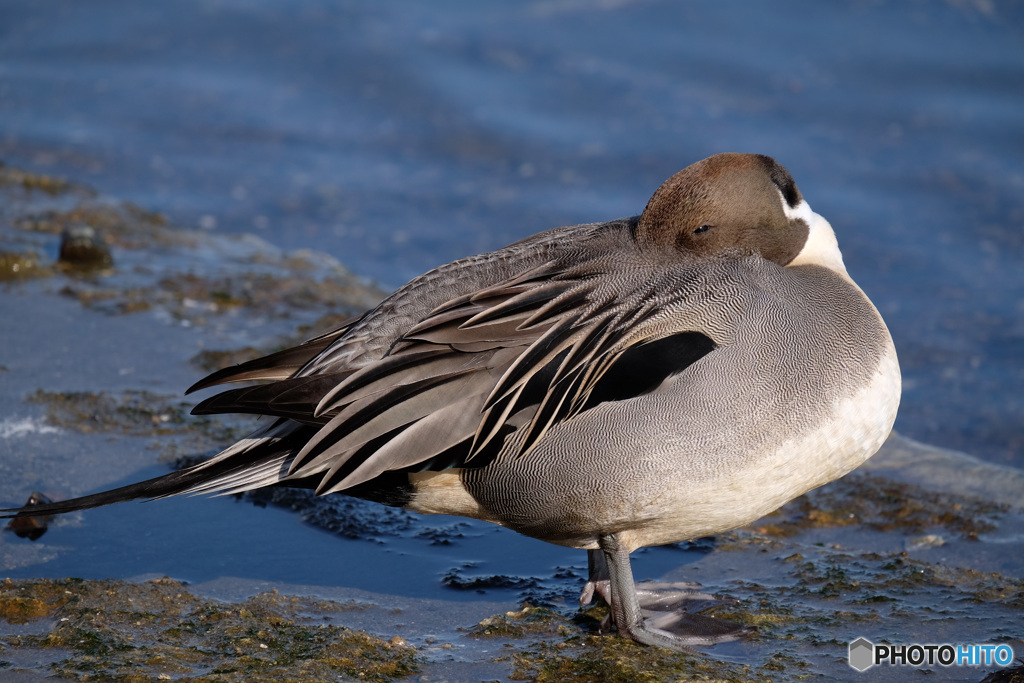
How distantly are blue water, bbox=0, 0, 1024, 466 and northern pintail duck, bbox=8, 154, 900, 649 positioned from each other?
3720mm

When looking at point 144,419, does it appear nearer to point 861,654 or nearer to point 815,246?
point 815,246

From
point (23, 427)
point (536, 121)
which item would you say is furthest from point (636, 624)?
point (536, 121)

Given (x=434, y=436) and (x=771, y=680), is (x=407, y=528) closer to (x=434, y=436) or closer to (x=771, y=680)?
(x=434, y=436)

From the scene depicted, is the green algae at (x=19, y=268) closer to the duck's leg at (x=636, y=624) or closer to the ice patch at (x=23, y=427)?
the ice patch at (x=23, y=427)

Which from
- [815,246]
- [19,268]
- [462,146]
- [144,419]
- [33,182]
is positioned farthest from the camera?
[462,146]

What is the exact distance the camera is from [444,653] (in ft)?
10.1

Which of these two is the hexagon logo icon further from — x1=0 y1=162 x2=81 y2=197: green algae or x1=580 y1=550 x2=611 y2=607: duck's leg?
x1=0 y1=162 x2=81 y2=197: green algae

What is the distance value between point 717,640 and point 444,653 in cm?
84

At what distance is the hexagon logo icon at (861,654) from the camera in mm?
3066

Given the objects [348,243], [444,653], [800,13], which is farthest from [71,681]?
[800,13]

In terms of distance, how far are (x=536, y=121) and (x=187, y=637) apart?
638 centimetres

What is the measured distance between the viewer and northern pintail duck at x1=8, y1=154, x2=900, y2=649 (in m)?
2.97

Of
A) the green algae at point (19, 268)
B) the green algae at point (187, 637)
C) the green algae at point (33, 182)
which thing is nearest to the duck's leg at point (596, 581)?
the green algae at point (187, 637)

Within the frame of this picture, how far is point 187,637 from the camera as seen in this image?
3051mm
